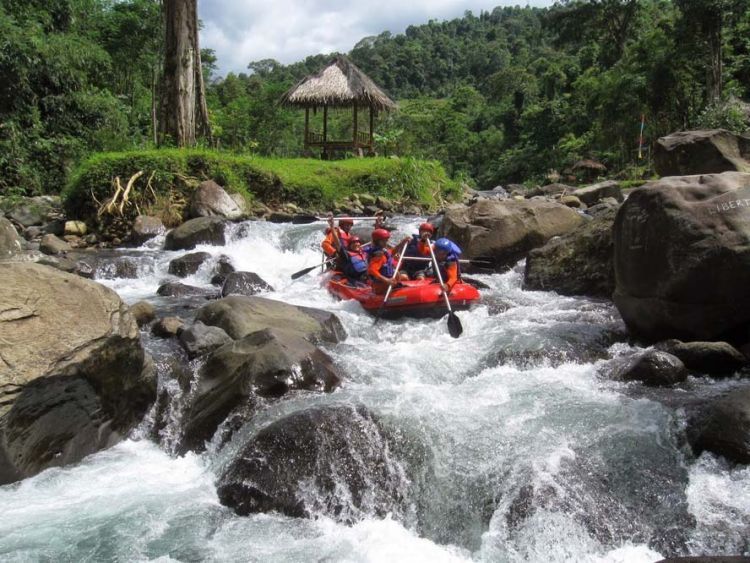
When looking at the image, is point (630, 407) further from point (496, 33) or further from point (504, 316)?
point (496, 33)

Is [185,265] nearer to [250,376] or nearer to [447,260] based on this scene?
[447,260]

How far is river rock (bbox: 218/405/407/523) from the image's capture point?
4.36 m

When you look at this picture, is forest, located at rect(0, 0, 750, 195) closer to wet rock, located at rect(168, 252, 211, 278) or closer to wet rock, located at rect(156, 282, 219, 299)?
wet rock, located at rect(168, 252, 211, 278)

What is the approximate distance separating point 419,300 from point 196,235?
5.74 m

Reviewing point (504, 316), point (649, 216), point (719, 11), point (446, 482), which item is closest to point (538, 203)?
point (504, 316)

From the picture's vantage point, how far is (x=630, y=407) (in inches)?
205

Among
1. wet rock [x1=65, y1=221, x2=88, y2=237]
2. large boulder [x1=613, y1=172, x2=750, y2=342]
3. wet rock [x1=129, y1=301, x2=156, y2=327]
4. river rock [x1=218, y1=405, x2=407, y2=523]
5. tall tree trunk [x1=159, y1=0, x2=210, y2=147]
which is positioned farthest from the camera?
tall tree trunk [x1=159, y1=0, x2=210, y2=147]

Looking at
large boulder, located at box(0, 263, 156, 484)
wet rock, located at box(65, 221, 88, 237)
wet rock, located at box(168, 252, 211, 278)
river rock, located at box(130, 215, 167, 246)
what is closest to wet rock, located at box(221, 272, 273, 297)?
wet rock, located at box(168, 252, 211, 278)

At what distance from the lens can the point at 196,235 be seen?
41.0 ft

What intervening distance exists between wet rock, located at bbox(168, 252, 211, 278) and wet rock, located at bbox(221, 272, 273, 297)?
4.93 ft

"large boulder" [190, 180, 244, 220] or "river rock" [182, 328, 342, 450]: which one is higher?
"large boulder" [190, 180, 244, 220]

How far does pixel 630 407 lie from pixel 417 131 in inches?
1356

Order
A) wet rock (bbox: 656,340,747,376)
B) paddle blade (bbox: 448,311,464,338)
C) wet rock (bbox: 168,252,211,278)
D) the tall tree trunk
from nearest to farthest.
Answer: wet rock (bbox: 656,340,747,376) < paddle blade (bbox: 448,311,464,338) < wet rock (bbox: 168,252,211,278) < the tall tree trunk

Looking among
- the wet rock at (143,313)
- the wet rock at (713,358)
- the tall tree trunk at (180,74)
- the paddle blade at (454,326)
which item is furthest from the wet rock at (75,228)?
the wet rock at (713,358)
